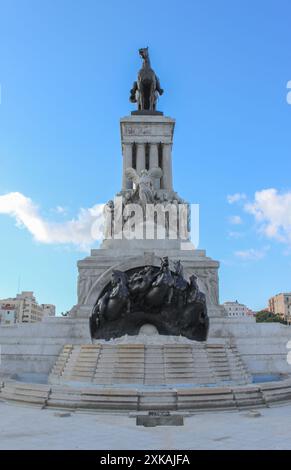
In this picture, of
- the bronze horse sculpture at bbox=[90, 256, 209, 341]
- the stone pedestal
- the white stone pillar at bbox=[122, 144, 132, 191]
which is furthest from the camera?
the stone pedestal

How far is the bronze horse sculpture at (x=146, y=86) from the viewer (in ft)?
115

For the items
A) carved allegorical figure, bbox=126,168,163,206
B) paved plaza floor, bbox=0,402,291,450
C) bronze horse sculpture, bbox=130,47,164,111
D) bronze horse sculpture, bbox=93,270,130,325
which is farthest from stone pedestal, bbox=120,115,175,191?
paved plaza floor, bbox=0,402,291,450

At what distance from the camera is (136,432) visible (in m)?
7.72

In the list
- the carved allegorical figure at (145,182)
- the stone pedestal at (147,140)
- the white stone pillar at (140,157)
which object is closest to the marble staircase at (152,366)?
the carved allegorical figure at (145,182)

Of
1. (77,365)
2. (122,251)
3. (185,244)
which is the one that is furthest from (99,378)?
(185,244)

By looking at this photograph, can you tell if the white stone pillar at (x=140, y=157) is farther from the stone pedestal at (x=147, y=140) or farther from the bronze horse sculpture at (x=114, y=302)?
the bronze horse sculpture at (x=114, y=302)

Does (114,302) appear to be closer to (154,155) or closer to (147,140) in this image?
(154,155)

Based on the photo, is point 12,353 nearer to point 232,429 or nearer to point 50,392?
point 50,392

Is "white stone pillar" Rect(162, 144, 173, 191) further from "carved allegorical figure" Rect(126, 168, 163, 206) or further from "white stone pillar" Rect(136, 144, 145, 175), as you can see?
"white stone pillar" Rect(136, 144, 145, 175)

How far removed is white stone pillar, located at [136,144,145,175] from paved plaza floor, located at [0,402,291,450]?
23061mm

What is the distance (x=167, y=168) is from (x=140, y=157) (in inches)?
83.7

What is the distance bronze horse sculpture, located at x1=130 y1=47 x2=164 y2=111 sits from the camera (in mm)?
35094

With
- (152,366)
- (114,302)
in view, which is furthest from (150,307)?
(152,366)
